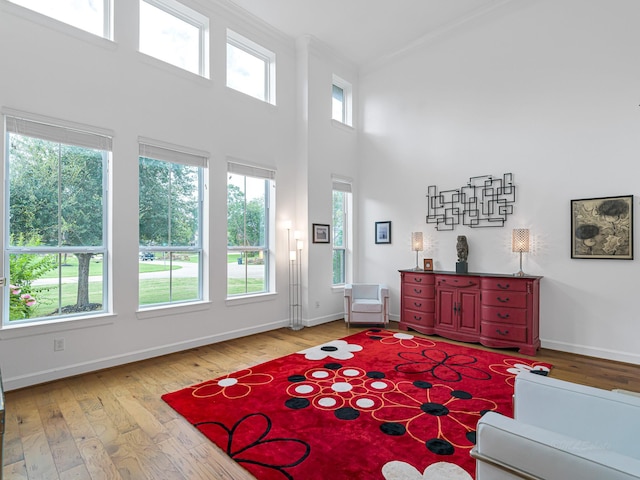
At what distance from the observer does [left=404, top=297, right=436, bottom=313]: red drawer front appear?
5.17m

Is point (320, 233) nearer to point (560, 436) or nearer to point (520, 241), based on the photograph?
point (520, 241)

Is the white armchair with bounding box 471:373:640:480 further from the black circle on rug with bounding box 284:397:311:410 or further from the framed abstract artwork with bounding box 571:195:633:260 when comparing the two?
the framed abstract artwork with bounding box 571:195:633:260

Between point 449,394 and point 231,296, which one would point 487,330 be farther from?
point 231,296

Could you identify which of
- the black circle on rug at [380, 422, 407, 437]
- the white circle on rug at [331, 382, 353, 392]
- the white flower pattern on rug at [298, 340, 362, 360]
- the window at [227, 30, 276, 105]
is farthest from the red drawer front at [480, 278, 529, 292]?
the window at [227, 30, 276, 105]

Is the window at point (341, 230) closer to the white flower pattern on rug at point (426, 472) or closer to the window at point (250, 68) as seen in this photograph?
the window at point (250, 68)

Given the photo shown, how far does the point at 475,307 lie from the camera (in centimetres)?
473

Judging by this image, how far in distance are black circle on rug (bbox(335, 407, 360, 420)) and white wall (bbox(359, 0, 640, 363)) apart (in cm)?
316

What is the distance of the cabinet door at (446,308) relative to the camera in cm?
495

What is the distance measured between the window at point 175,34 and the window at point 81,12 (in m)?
0.39

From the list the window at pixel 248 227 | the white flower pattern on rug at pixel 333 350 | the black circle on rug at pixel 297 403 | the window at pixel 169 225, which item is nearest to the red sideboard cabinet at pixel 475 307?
the white flower pattern on rug at pixel 333 350

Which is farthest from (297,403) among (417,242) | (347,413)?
(417,242)

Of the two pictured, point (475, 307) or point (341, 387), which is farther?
point (475, 307)

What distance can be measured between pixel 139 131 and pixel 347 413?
3686 mm

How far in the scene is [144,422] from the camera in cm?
265
